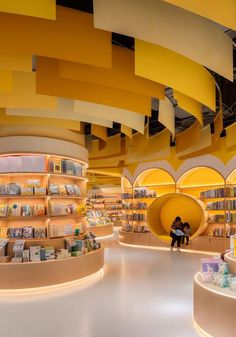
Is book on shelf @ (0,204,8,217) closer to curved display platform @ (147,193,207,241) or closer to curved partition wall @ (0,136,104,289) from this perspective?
curved partition wall @ (0,136,104,289)

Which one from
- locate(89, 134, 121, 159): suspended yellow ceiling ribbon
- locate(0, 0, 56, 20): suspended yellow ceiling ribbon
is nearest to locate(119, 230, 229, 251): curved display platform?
locate(89, 134, 121, 159): suspended yellow ceiling ribbon

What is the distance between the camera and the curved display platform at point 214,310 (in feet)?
11.3

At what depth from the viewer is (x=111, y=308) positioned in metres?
4.90

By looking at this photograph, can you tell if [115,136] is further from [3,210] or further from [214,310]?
[214,310]

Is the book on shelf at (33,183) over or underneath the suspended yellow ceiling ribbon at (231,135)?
underneath

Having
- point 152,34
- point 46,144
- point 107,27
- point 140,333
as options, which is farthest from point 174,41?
point 46,144

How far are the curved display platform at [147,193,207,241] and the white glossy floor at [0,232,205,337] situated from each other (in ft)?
12.4

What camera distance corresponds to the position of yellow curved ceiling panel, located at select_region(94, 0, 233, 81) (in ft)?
10.2

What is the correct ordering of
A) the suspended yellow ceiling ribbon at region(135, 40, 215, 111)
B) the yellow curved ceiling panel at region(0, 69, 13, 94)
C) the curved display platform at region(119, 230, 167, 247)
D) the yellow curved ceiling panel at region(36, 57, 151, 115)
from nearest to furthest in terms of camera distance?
the suspended yellow ceiling ribbon at region(135, 40, 215, 111), the yellow curved ceiling panel at region(36, 57, 151, 115), the yellow curved ceiling panel at region(0, 69, 13, 94), the curved display platform at region(119, 230, 167, 247)

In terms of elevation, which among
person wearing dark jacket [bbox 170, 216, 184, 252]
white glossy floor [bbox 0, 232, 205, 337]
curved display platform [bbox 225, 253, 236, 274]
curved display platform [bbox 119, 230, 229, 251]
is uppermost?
curved display platform [bbox 225, 253, 236, 274]

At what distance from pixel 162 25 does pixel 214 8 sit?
64 centimetres

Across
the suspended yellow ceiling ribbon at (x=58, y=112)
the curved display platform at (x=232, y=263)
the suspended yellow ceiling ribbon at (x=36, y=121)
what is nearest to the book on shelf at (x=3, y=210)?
the suspended yellow ceiling ribbon at (x=36, y=121)

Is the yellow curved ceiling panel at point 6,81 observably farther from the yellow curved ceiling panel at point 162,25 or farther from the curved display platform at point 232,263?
the curved display platform at point 232,263

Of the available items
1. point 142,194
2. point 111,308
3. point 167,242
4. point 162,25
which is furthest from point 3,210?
point 142,194
